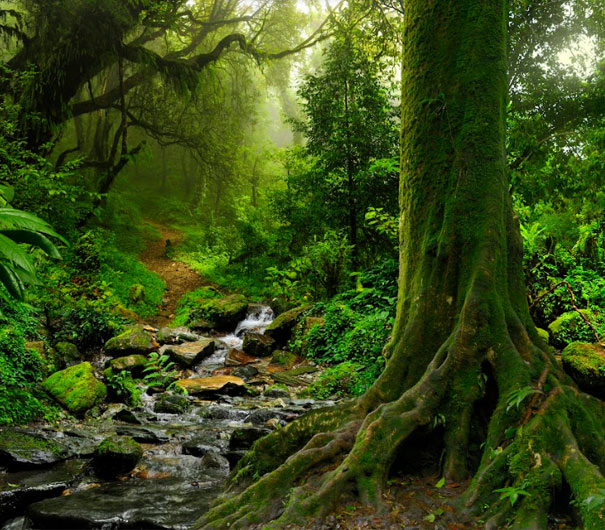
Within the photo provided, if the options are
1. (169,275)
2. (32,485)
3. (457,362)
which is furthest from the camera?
(169,275)

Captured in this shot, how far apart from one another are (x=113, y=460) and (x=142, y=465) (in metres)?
0.42

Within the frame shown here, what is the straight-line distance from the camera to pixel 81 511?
351 centimetres

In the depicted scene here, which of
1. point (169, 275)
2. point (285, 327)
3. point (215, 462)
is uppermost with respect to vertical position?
point (169, 275)

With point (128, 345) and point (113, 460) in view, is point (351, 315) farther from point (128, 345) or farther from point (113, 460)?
point (113, 460)

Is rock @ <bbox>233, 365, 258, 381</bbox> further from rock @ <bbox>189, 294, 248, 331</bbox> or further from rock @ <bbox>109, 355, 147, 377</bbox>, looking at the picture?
rock @ <bbox>189, 294, 248, 331</bbox>

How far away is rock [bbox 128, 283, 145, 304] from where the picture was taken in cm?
1441

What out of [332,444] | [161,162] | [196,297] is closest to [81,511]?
[332,444]

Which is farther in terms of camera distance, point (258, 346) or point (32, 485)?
point (258, 346)

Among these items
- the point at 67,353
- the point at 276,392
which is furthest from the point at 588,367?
the point at 67,353

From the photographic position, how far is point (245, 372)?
9.35 metres

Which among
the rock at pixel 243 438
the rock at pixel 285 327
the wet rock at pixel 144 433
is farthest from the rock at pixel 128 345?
the rock at pixel 243 438

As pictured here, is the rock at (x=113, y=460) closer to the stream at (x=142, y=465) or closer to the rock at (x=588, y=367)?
the stream at (x=142, y=465)

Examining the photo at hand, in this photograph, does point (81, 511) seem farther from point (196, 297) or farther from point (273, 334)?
point (196, 297)

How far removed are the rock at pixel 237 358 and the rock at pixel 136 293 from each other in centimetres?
528
